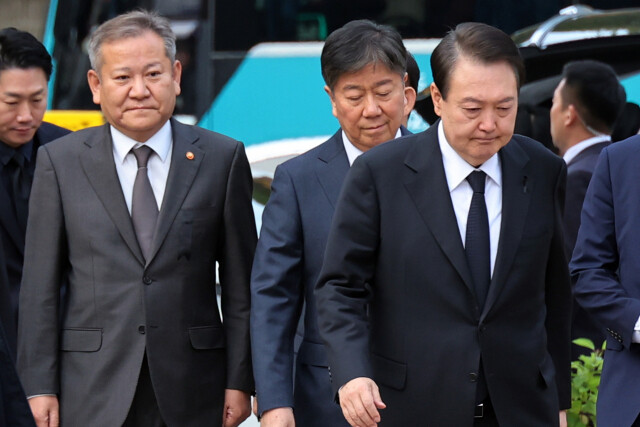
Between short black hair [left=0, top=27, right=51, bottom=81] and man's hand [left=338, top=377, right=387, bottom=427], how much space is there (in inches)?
94.6

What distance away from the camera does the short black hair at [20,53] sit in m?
5.20

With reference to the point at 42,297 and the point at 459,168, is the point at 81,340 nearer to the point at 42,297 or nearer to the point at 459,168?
the point at 42,297

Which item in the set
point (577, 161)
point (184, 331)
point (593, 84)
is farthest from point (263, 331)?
point (593, 84)

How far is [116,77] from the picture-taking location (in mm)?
4195

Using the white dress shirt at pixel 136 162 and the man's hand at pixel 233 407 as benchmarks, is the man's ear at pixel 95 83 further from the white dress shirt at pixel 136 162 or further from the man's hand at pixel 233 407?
the man's hand at pixel 233 407

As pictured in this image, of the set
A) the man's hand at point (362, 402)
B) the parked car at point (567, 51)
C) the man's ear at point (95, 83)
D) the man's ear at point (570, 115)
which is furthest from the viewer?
the parked car at point (567, 51)

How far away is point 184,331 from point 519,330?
3.79 feet

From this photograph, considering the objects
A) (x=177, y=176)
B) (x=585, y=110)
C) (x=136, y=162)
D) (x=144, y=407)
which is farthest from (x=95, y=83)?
(x=585, y=110)

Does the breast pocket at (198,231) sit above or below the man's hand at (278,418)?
above

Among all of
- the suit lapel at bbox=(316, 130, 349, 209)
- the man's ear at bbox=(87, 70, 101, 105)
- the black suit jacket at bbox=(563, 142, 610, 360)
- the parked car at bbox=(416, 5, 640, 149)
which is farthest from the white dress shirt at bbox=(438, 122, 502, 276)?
the parked car at bbox=(416, 5, 640, 149)

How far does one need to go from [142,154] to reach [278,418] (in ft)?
3.24

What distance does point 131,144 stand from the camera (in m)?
4.21

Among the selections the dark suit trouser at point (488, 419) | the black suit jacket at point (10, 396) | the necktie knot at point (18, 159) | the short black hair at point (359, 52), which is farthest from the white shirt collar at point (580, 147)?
the black suit jacket at point (10, 396)

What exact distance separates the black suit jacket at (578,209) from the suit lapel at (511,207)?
2467 millimetres
